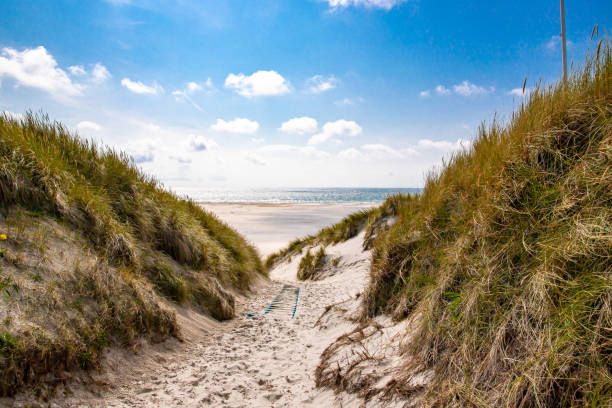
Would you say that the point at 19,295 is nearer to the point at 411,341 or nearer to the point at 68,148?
the point at 68,148

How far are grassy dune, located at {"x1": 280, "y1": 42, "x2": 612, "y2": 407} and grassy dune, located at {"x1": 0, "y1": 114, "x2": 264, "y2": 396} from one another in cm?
258

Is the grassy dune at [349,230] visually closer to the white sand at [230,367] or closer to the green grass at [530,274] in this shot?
the white sand at [230,367]

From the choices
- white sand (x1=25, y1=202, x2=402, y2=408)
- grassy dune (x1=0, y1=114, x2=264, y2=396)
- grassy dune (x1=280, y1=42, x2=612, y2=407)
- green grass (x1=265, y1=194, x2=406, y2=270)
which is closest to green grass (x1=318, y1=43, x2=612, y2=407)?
grassy dune (x1=280, y1=42, x2=612, y2=407)

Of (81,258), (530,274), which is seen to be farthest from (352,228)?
(530,274)

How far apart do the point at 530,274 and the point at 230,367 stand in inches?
139

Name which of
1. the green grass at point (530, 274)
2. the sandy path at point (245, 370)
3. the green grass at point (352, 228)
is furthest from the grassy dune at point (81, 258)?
the green grass at point (352, 228)

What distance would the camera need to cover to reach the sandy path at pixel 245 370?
128 inches

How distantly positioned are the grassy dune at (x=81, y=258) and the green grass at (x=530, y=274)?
3198mm

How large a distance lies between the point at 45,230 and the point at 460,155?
6.03 metres

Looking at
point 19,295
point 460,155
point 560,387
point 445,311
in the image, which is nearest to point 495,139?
point 460,155

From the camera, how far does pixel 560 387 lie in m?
1.79

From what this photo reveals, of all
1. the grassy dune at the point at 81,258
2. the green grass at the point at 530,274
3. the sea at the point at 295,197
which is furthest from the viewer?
the sea at the point at 295,197

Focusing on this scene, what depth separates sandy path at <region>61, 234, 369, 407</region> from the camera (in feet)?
10.7

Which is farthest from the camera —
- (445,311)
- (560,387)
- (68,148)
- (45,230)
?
(68,148)
